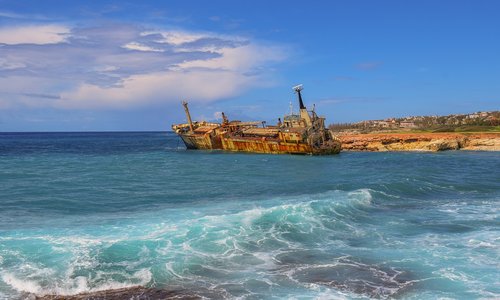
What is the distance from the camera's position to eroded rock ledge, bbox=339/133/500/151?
52150 millimetres

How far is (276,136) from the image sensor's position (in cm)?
4978

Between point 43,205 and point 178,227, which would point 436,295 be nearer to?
point 178,227

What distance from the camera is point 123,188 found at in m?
25.3

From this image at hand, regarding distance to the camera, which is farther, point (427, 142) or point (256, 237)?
point (427, 142)

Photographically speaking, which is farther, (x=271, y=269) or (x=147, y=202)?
(x=147, y=202)

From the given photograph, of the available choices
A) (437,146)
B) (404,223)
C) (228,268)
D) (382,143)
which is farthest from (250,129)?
(228,268)

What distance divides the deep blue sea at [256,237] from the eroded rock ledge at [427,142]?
2591 cm

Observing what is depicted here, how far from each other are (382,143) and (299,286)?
48588 mm

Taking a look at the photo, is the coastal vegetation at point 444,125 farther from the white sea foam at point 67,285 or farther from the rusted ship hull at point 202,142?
the white sea foam at point 67,285

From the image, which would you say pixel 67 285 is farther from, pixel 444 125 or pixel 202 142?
pixel 444 125

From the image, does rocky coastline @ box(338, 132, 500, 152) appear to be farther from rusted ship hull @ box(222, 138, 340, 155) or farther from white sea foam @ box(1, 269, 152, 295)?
white sea foam @ box(1, 269, 152, 295)

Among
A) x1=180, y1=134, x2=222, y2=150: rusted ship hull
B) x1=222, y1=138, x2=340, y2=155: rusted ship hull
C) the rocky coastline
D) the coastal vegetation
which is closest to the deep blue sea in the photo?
x1=222, y1=138, x2=340, y2=155: rusted ship hull

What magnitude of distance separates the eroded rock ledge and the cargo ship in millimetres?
8082

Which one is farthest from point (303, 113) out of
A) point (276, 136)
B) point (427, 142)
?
point (427, 142)
